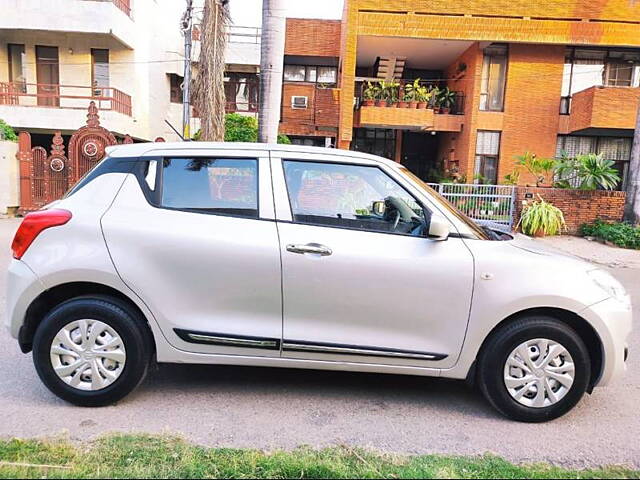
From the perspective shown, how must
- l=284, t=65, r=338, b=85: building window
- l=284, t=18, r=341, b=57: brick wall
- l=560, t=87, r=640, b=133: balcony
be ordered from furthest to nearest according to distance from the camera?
l=284, t=65, r=338, b=85: building window
l=284, t=18, r=341, b=57: brick wall
l=560, t=87, r=640, b=133: balcony

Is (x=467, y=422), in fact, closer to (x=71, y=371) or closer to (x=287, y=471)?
(x=287, y=471)

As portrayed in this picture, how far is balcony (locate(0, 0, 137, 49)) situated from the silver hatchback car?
64.2 ft

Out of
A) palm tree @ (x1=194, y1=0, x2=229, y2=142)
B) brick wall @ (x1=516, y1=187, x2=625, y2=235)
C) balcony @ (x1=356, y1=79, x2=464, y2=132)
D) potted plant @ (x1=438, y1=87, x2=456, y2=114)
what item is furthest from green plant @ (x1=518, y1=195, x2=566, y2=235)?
palm tree @ (x1=194, y1=0, x2=229, y2=142)

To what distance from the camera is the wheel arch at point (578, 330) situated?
3.61 metres

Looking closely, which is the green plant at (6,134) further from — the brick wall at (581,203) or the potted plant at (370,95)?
the brick wall at (581,203)

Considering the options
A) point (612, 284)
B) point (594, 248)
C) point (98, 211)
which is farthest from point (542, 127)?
point (98, 211)

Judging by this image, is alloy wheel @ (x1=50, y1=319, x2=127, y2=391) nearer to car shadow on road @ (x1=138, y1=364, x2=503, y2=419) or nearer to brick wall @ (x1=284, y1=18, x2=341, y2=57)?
car shadow on road @ (x1=138, y1=364, x2=503, y2=419)

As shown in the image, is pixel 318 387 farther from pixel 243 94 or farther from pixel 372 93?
pixel 243 94

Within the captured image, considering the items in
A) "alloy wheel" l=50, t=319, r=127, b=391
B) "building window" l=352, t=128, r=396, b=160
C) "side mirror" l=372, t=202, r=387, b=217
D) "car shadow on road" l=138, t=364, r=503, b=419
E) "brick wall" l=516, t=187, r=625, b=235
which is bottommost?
"car shadow on road" l=138, t=364, r=503, b=419

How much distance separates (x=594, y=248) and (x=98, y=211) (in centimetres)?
1300

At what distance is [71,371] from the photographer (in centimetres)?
362

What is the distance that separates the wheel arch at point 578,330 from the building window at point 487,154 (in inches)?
674

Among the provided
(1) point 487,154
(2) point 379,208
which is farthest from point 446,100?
(2) point 379,208

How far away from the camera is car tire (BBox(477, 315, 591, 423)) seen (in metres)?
3.54
